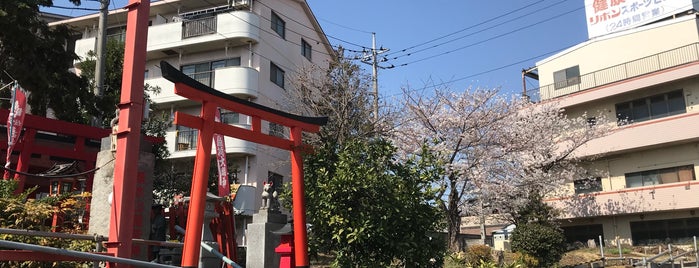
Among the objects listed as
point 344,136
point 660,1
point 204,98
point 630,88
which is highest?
point 660,1

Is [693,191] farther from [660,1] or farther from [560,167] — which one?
[660,1]

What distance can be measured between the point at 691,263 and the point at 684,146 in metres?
8.35

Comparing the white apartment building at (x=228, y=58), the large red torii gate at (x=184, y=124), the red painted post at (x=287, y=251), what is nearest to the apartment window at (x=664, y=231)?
the white apartment building at (x=228, y=58)

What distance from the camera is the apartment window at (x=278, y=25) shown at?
2748 cm

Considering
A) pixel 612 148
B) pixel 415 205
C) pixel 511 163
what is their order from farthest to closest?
pixel 612 148
pixel 511 163
pixel 415 205

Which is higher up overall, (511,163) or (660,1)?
(660,1)

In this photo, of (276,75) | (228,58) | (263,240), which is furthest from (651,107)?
(263,240)

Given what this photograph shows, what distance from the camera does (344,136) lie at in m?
19.7

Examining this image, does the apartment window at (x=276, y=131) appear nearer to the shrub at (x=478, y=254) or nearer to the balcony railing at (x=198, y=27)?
the balcony railing at (x=198, y=27)

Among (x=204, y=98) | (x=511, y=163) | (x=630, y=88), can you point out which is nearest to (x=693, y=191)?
(x=630, y=88)

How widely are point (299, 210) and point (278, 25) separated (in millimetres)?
21261

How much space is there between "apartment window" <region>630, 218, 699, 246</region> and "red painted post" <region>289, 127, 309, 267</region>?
2443 centimetres

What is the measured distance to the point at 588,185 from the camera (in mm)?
28969

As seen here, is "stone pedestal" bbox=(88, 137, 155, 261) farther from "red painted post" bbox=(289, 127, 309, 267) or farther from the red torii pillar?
"red painted post" bbox=(289, 127, 309, 267)
